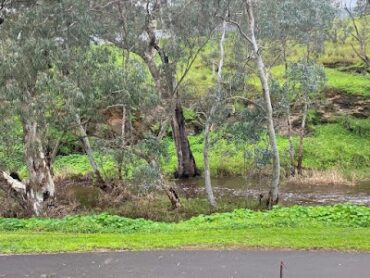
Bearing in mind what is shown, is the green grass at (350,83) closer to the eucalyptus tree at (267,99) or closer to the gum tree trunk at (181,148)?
the gum tree trunk at (181,148)

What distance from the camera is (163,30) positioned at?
2914 cm

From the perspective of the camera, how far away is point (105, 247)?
46.1 feet

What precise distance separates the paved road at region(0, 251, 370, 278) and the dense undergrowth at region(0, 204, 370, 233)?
3356mm

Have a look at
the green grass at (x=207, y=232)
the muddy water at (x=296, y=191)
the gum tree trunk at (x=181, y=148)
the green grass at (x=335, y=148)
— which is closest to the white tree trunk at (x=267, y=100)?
the muddy water at (x=296, y=191)

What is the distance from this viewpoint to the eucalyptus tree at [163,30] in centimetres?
2628

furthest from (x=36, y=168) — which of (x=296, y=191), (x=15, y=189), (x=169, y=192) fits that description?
(x=296, y=191)

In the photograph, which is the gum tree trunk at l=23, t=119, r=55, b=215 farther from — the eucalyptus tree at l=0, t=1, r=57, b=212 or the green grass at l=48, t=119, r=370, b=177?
the green grass at l=48, t=119, r=370, b=177

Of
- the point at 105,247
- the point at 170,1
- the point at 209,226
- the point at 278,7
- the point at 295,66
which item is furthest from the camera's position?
the point at 278,7

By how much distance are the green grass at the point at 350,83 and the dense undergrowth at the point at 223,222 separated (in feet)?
87.4

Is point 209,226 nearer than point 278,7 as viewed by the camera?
Yes

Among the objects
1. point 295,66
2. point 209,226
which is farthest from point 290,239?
point 295,66

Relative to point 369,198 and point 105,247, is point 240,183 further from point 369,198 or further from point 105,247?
point 105,247

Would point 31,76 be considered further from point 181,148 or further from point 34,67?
point 181,148

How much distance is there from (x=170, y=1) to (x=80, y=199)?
11116 millimetres
